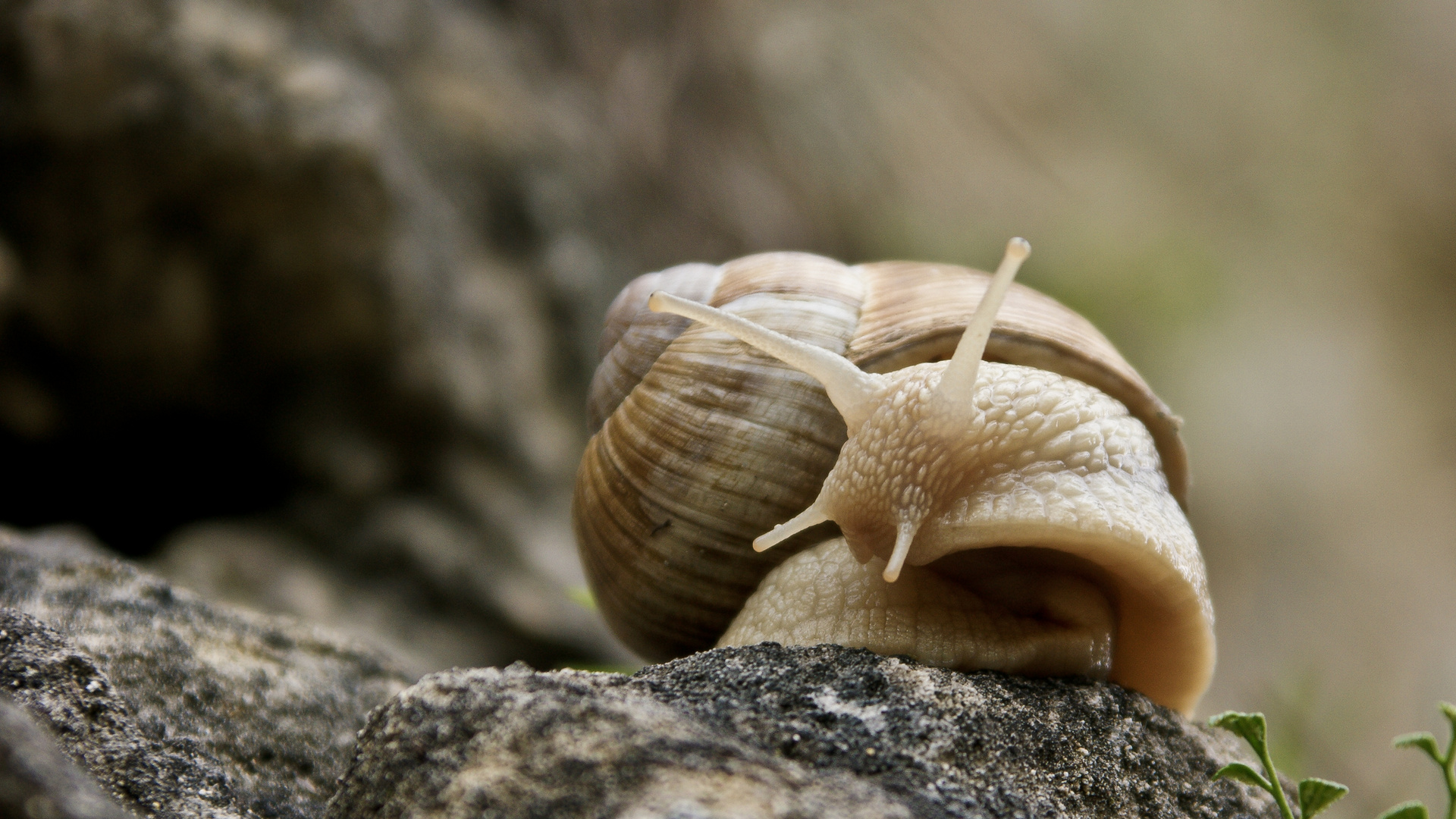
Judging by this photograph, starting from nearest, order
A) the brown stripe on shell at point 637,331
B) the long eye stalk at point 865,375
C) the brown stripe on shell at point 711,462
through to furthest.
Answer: the long eye stalk at point 865,375 → the brown stripe on shell at point 711,462 → the brown stripe on shell at point 637,331

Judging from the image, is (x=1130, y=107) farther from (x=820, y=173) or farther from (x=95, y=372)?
(x=95, y=372)

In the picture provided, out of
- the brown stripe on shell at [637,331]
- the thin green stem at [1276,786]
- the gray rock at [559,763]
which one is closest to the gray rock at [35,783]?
the gray rock at [559,763]

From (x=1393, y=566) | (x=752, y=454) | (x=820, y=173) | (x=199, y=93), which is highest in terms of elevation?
(x=820, y=173)

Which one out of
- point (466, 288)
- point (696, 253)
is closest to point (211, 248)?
point (466, 288)

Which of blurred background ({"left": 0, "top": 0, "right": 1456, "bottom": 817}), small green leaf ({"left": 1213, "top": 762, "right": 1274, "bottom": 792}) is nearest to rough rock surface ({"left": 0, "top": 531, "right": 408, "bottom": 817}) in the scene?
blurred background ({"left": 0, "top": 0, "right": 1456, "bottom": 817})

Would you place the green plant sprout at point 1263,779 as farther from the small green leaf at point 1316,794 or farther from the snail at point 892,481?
the snail at point 892,481

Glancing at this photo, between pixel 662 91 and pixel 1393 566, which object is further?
pixel 1393 566

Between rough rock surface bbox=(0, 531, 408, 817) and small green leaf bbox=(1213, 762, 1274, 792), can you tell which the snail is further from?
rough rock surface bbox=(0, 531, 408, 817)
